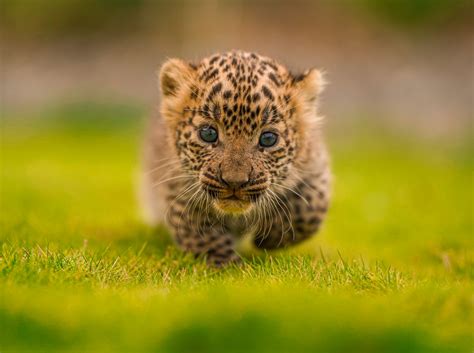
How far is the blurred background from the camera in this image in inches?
811

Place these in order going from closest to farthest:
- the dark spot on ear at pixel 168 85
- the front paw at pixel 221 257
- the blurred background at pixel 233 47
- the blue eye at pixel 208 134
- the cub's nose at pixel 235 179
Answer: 1. the cub's nose at pixel 235 179
2. the blue eye at pixel 208 134
3. the front paw at pixel 221 257
4. the dark spot on ear at pixel 168 85
5. the blurred background at pixel 233 47

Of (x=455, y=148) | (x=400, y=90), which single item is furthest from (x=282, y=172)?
(x=400, y=90)

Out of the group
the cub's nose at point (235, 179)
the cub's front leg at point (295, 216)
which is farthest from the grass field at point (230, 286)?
the cub's nose at point (235, 179)

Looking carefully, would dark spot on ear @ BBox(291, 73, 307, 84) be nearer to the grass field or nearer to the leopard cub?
the leopard cub

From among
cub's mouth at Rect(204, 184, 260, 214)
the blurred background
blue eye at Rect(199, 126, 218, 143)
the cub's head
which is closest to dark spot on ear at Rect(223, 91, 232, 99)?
the cub's head

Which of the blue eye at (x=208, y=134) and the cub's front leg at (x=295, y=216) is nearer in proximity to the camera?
the blue eye at (x=208, y=134)

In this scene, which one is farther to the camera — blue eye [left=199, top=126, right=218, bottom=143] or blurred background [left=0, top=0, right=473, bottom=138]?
blurred background [left=0, top=0, right=473, bottom=138]

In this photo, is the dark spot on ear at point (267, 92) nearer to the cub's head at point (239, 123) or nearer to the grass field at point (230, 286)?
the cub's head at point (239, 123)

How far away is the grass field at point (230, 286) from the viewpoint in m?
3.58

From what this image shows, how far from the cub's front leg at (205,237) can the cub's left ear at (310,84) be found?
1.35 meters

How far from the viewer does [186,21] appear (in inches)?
1021

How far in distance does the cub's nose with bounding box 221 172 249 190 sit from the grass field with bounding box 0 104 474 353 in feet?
2.11

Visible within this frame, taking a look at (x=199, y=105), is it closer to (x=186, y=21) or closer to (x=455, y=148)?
(x=455, y=148)

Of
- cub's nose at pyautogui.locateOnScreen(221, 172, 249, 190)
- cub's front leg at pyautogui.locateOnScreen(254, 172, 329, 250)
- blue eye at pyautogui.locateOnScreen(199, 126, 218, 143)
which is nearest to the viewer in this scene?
cub's nose at pyautogui.locateOnScreen(221, 172, 249, 190)
